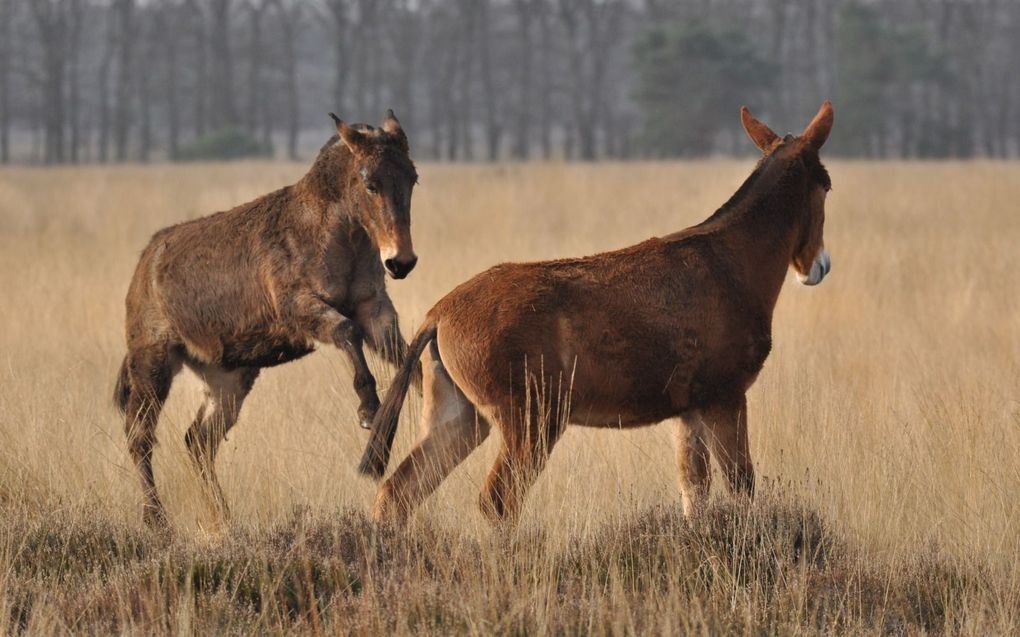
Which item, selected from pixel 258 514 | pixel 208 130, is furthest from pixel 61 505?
pixel 208 130

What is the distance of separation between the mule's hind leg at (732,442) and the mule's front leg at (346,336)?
4.78 ft

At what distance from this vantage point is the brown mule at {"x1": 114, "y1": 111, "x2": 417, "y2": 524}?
6.30 metres

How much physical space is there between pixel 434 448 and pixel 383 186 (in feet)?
4.75

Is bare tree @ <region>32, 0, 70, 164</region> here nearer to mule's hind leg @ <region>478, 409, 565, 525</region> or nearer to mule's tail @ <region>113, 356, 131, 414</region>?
mule's tail @ <region>113, 356, 131, 414</region>

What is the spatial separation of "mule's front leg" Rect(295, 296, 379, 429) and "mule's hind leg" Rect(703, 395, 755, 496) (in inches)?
57.3

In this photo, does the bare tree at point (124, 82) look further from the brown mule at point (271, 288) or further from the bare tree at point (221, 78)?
the brown mule at point (271, 288)

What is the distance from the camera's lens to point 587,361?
17.2 ft

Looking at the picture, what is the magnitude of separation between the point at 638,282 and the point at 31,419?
3.42 metres

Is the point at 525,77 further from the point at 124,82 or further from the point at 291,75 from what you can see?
the point at 124,82

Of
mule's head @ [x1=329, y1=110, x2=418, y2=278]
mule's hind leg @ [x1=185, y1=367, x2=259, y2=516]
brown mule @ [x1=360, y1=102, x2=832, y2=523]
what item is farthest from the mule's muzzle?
mule's hind leg @ [x1=185, y1=367, x2=259, y2=516]

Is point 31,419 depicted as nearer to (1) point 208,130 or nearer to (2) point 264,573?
(2) point 264,573

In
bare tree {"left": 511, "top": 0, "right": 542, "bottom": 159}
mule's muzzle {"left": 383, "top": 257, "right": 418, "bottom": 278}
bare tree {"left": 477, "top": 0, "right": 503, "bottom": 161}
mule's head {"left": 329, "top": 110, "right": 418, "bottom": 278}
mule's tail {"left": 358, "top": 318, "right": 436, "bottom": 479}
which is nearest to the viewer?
mule's tail {"left": 358, "top": 318, "right": 436, "bottom": 479}

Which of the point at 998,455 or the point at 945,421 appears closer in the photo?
the point at 998,455

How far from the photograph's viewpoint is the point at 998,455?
642 cm
